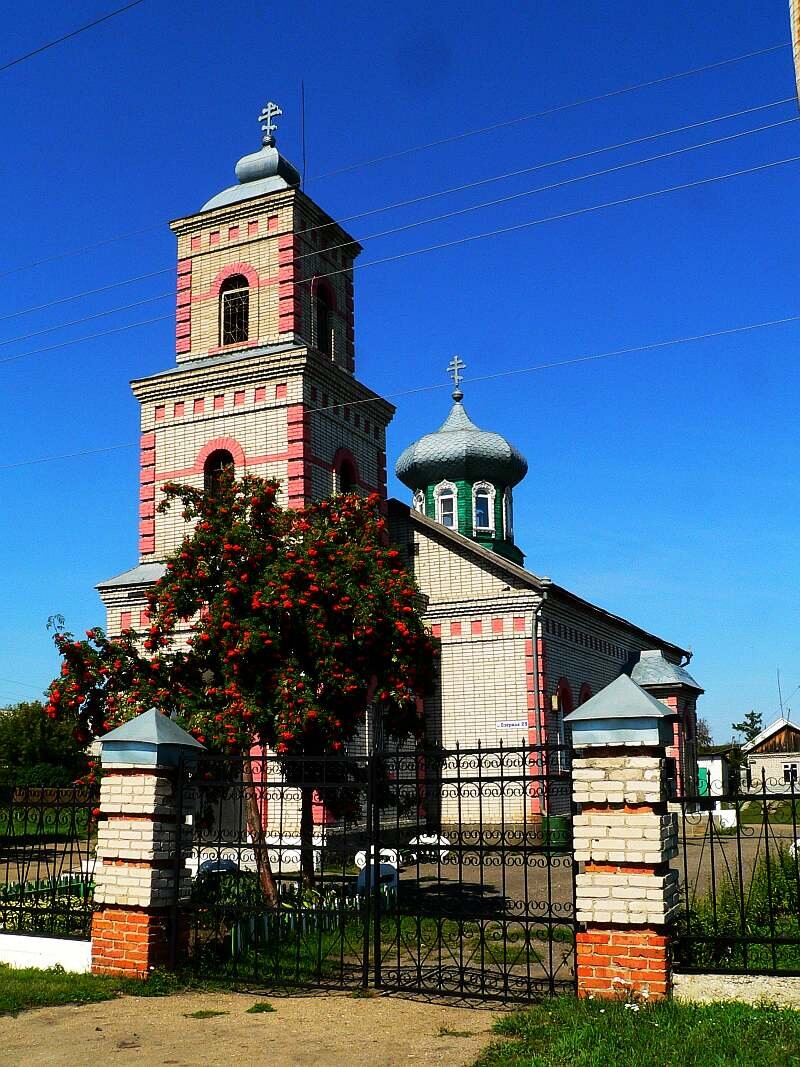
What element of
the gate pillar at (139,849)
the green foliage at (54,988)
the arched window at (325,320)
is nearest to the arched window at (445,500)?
the arched window at (325,320)

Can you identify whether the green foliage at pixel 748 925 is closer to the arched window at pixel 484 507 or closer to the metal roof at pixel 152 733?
the metal roof at pixel 152 733

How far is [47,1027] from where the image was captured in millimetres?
7996

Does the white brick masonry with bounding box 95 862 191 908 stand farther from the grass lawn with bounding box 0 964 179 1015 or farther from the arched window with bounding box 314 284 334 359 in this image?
the arched window with bounding box 314 284 334 359

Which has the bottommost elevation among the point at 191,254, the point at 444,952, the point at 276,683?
the point at 444,952

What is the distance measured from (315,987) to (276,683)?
13.3 ft

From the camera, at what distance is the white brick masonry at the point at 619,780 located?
8133 millimetres

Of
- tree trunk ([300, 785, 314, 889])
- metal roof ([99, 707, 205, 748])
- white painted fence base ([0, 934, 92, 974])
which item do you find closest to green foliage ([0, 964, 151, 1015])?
white painted fence base ([0, 934, 92, 974])

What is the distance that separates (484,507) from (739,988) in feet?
84.7

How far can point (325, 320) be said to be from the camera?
78.0ft

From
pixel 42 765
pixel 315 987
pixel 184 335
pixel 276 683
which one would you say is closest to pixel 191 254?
pixel 184 335

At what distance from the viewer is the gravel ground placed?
769 centimetres

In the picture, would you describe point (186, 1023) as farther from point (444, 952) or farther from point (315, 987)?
point (444, 952)

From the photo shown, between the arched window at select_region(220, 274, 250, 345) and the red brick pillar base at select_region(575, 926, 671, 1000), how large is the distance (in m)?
17.2

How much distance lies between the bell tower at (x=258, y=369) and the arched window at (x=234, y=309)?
0.03 meters
